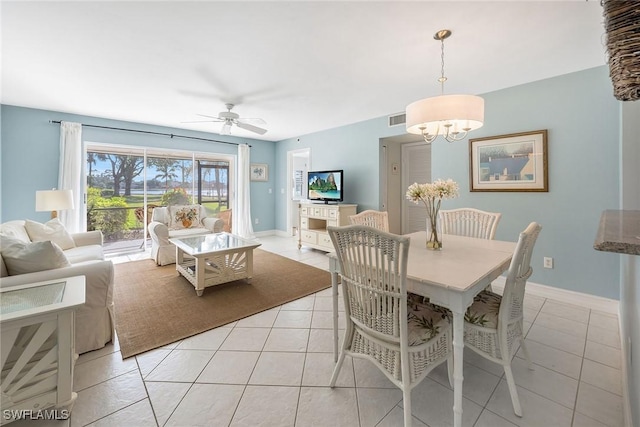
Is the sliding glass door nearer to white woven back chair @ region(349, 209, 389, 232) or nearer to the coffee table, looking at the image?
the coffee table

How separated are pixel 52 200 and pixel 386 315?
4.18 metres

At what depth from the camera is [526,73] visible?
2.71 metres

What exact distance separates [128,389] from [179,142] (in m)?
4.73

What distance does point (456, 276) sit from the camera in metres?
1.33

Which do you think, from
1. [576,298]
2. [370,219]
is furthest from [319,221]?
[576,298]

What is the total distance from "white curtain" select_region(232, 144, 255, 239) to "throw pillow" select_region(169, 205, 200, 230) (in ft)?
4.50

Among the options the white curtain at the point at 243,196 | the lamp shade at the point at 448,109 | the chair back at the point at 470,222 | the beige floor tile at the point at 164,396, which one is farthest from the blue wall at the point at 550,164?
the beige floor tile at the point at 164,396

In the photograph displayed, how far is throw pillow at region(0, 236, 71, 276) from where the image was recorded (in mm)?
1729

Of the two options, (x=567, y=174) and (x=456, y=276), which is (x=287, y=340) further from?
(x=567, y=174)

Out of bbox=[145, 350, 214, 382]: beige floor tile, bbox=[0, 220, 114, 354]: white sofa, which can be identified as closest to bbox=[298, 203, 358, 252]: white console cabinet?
bbox=[145, 350, 214, 382]: beige floor tile

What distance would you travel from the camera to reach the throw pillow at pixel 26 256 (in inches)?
68.1

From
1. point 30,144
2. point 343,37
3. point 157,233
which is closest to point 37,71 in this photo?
point 30,144

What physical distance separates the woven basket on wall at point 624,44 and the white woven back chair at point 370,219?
5.95 ft

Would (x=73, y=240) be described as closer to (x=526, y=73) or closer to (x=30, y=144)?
(x=30, y=144)
